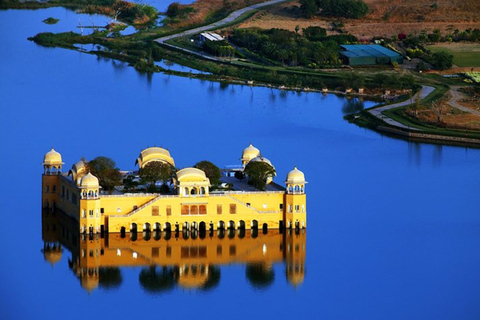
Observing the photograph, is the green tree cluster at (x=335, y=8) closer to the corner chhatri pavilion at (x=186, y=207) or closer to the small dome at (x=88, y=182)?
the corner chhatri pavilion at (x=186, y=207)

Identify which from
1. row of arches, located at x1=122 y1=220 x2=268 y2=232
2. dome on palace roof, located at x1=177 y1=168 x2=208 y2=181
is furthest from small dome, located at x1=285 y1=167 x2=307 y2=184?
dome on palace roof, located at x1=177 y1=168 x2=208 y2=181

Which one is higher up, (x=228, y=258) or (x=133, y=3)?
(x=133, y=3)

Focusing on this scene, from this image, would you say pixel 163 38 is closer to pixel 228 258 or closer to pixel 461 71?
pixel 461 71

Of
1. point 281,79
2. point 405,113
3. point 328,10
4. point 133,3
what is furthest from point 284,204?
point 133,3

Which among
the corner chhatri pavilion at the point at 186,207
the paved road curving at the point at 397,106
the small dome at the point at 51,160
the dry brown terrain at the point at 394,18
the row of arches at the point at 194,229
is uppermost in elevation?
the dry brown terrain at the point at 394,18

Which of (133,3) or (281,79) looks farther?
(133,3)

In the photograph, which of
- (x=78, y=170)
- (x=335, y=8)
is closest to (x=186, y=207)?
(x=78, y=170)

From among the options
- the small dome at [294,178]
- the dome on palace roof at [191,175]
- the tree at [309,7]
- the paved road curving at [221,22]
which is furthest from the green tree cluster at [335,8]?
the dome on palace roof at [191,175]

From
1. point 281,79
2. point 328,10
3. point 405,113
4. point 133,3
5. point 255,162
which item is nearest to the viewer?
point 255,162
